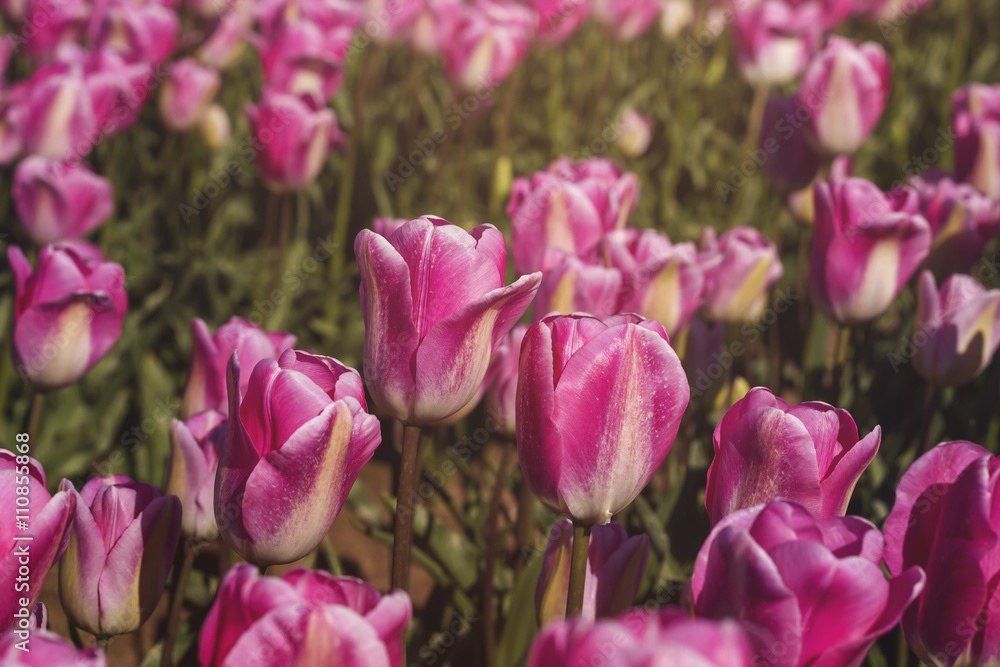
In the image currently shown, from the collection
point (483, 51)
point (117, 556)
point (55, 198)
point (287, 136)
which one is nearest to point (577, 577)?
point (117, 556)

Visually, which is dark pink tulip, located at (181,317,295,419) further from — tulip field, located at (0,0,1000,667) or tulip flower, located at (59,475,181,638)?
tulip flower, located at (59,475,181,638)

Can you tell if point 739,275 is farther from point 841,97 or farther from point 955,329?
point 841,97

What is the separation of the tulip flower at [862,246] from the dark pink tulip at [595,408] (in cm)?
66

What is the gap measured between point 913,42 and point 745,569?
440cm

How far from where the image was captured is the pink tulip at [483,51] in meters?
2.29

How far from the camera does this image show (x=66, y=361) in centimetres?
110

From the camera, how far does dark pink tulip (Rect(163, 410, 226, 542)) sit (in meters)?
0.87

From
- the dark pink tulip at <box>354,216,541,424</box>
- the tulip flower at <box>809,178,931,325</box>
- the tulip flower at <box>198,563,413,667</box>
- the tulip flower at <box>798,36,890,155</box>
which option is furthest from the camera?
the tulip flower at <box>798,36,890,155</box>

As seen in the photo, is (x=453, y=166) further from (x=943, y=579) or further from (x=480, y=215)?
(x=943, y=579)

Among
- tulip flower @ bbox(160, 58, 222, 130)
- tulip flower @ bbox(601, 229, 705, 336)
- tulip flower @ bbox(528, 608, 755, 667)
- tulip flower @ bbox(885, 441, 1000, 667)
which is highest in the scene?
tulip flower @ bbox(528, 608, 755, 667)

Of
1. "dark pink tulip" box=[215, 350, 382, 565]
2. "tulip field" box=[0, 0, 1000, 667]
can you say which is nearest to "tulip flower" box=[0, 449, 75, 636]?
"tulip field" box=[0, 0, 1000, 667]

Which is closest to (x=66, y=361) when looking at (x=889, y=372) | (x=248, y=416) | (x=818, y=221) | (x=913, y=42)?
(x=248, y=416)

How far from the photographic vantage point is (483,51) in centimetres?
229

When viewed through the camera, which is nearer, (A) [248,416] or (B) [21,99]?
(A) [248,416]
